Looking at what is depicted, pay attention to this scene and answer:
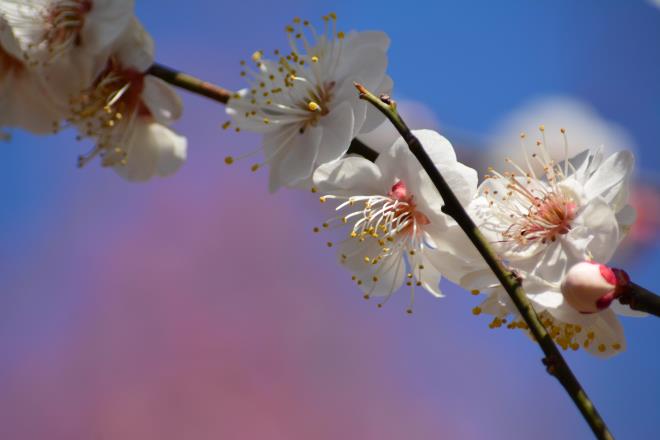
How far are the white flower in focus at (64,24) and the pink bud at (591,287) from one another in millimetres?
381

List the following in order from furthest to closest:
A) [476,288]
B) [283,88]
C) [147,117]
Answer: [147,117] < [283,88] < [476,288]

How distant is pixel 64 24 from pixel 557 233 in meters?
0.42

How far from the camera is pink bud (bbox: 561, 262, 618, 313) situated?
0.41 meters

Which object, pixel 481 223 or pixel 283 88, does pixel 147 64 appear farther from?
pixel 481 223

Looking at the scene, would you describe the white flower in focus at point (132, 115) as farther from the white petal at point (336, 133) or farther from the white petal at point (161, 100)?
the white petal at point (336, 133)

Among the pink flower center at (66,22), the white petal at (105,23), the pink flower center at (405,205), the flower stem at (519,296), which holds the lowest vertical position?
the pink flower center at (66,22)

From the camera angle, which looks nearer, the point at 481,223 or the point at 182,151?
the point at 481,223

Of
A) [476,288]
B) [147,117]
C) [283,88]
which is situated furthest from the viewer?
[147,117]

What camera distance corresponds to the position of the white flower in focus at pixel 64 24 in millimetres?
586

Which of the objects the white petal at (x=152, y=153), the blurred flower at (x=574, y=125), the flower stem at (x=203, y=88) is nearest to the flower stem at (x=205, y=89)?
the flower stem at (x=203, y=88)

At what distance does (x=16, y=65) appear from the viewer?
645 millimetres

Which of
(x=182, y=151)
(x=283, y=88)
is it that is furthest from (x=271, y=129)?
(x=182, y=151)

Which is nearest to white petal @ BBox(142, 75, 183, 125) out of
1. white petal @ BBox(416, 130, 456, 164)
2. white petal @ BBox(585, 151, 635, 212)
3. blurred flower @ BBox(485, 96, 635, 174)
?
white petal @ BBox(416, 130, 456, 164)

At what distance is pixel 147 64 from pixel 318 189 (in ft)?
0.63
